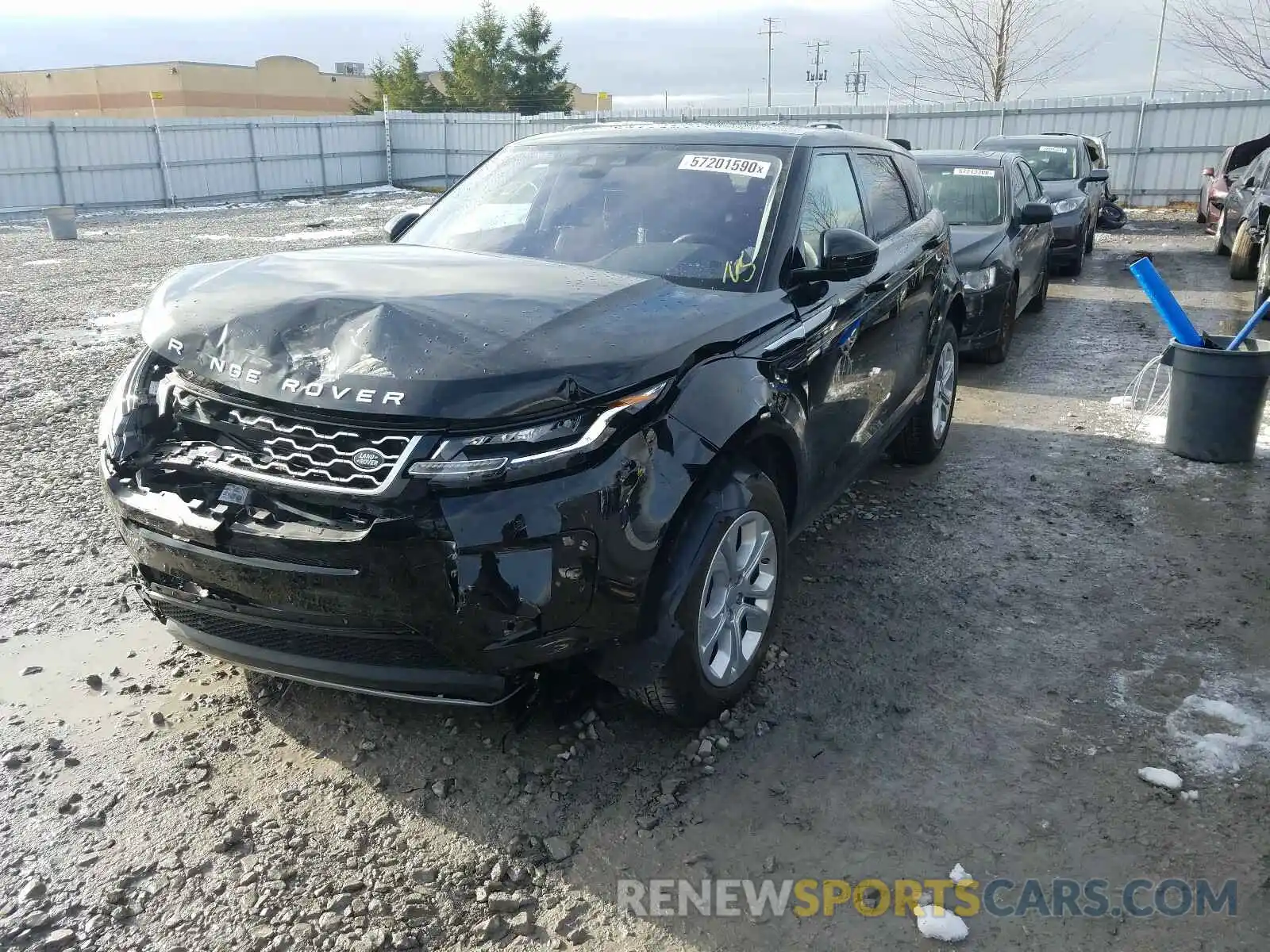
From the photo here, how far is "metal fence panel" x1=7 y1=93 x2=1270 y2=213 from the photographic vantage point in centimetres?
2130

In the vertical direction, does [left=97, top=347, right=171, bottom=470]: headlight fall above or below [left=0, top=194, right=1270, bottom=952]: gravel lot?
above

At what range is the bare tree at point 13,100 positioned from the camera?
172ft

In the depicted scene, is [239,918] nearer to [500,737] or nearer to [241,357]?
[500,737]

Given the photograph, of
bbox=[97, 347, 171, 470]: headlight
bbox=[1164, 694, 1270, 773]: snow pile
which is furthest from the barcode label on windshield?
bbox=[1164, 694, 1270, 773]: snow pile

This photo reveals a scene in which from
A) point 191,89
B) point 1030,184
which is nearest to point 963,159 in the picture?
point 1030,184

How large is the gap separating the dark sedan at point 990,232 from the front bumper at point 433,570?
5.65 meters

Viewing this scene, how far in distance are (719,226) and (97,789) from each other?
277 cm

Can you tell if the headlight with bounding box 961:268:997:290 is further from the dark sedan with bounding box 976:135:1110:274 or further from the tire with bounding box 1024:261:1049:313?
the dark sedan with bounding box 976:135:1110:274

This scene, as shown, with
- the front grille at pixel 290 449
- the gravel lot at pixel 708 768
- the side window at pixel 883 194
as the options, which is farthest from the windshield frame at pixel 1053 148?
the front grille at pixel 290 449

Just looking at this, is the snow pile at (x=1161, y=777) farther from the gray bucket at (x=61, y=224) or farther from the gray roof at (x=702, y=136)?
the gray bucket at (x=61, y=224)

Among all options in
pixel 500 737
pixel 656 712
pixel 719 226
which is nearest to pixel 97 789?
pixel 500 737

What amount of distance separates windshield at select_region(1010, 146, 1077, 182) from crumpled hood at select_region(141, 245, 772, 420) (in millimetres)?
12360

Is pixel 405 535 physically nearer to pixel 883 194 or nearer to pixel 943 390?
pixel 883 194

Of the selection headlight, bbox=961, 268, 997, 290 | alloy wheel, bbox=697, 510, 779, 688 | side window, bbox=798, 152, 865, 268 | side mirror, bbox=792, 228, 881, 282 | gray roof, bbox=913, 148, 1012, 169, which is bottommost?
alloy wheel, bbox=697, 510, 779, 688
